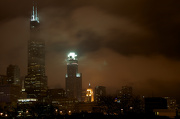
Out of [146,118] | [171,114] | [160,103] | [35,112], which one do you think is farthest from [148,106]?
[146,118]

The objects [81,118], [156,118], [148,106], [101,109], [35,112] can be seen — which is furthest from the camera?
[101,109]

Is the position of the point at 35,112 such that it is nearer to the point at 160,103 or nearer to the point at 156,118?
the point at 160,103

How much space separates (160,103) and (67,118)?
50.9m

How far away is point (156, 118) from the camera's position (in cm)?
6100

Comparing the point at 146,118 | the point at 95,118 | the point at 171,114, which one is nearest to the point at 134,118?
the point at 146,118

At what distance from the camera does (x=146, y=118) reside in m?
62.9

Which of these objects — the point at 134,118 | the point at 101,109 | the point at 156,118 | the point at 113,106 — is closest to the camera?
the point at 156,118

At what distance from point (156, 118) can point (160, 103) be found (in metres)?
53.0

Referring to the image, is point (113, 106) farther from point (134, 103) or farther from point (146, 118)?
point (146, 118)

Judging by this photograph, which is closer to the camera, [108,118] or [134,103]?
[108,118]

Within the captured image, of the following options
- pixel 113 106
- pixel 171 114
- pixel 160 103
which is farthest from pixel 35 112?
pixel 171 114

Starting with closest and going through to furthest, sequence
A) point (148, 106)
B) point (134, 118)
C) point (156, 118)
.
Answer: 1. point (156, 118)
2. point (134, 118)
3. point (148, 106)

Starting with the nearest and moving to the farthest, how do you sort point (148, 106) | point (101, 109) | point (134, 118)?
point (134, 118), point (148, 106), point (101, 109)

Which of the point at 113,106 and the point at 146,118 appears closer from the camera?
the point at 146,118
